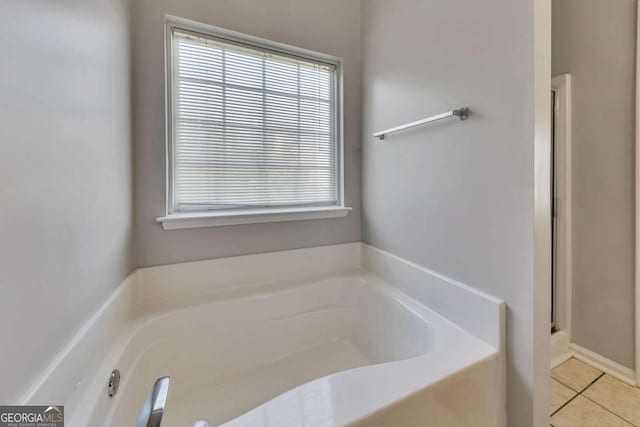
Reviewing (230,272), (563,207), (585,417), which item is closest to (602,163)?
(563,207)

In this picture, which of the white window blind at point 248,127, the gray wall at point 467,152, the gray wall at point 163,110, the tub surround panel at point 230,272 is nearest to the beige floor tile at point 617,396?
the gray wall at point 467,152

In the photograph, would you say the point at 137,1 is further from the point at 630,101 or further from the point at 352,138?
the point at 630,101

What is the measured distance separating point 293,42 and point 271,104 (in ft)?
1.39

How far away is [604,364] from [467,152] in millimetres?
1647

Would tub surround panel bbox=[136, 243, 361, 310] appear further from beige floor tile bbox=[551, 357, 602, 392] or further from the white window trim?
beige floor tile bbox=[551, 357, 602, 392]

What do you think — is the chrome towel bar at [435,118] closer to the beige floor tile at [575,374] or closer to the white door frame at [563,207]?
the white door frame at [563,207]

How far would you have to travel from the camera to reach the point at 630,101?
1.42 m

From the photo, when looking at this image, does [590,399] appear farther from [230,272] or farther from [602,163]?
[230,272]

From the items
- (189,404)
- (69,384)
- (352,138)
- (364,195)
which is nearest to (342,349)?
(189,404)

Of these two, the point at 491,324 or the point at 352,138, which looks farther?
the point at 352,138

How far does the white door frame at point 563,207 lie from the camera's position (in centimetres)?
166

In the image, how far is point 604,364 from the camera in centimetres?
155

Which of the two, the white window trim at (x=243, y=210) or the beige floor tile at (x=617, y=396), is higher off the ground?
the white window trim at (x=243, y=210)

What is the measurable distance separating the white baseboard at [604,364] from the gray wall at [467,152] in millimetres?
1103
